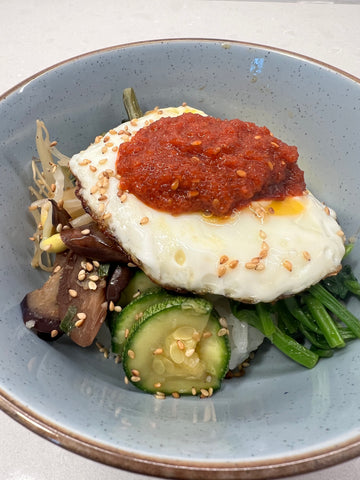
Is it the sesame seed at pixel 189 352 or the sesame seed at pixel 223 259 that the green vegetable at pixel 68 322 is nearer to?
the sesame seed at pixel 189 352

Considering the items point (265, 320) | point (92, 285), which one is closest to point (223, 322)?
point (265, 320)

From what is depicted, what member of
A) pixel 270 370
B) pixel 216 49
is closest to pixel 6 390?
pixel 270 370

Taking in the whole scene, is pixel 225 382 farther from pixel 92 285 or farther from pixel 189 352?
pixel 92 285

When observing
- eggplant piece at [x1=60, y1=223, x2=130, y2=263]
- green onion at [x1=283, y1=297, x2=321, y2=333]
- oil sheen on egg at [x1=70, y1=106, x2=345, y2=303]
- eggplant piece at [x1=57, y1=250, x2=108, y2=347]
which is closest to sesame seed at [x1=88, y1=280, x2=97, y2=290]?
eggplant piece at [x1=57, y1=250, x2=108, y2=347]

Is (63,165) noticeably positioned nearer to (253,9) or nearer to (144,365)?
(144,365)

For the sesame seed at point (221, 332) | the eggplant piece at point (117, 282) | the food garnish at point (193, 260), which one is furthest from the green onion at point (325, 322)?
the eggplant piece at point (117, 282)
